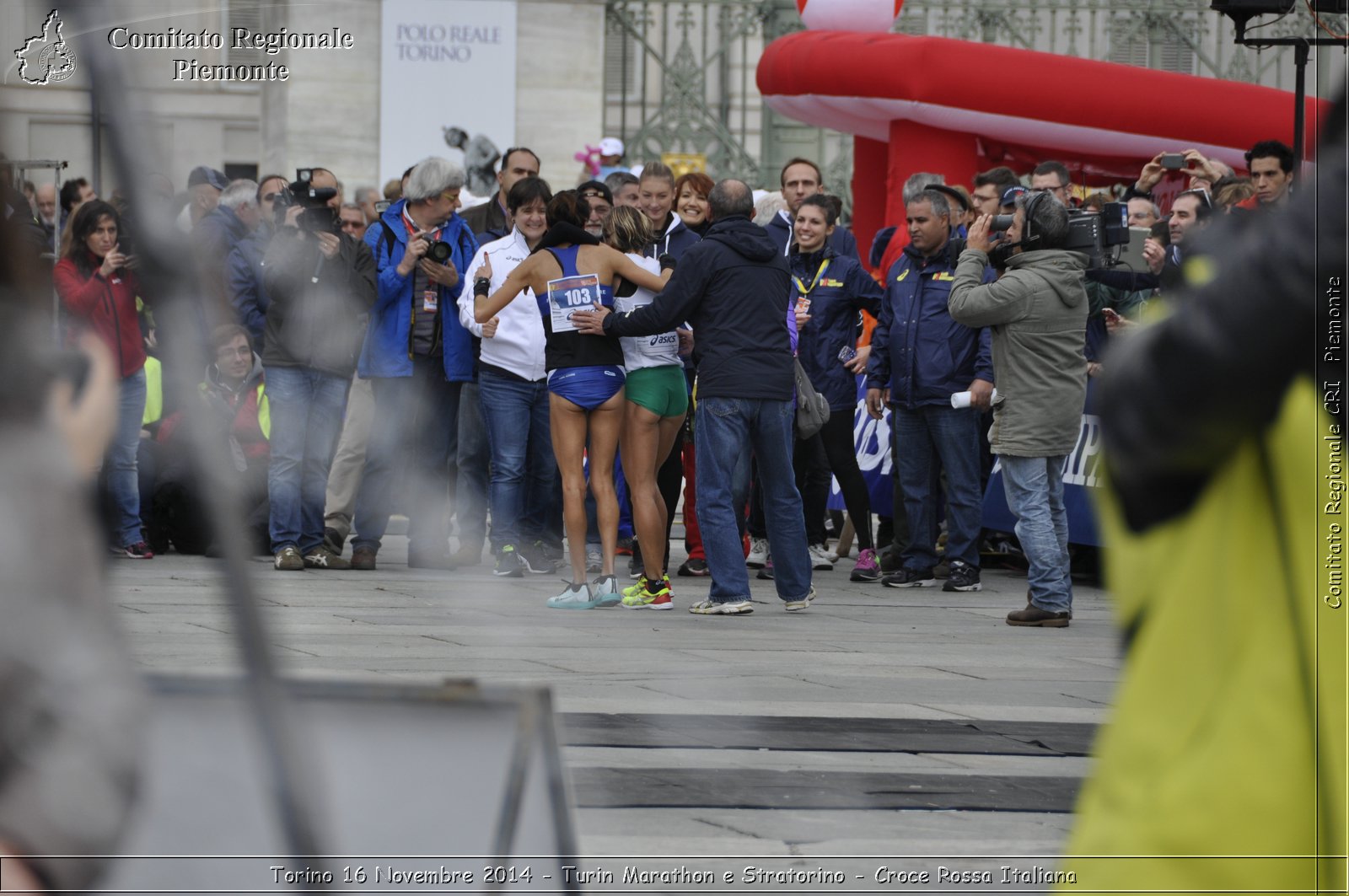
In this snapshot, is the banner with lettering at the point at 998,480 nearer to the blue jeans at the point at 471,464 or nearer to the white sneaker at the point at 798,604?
the white sneaker at the point at 798,604

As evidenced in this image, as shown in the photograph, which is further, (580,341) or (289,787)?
(580,341)

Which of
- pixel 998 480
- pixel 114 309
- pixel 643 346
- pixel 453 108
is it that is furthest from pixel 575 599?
pixel 453 108

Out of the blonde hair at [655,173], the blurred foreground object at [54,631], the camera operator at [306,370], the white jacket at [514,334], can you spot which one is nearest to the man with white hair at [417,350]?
the camera operator at [306,370]

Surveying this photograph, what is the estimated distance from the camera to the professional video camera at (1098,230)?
25.3 ft

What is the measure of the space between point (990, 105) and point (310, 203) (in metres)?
7.20

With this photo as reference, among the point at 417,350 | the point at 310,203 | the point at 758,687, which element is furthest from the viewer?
the point at 417,350

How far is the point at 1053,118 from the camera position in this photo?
14188 mm

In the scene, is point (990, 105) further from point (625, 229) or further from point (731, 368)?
point (731, 368)

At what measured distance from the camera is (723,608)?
7738mm

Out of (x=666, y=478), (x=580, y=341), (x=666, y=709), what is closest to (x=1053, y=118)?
(x=666, y=478)

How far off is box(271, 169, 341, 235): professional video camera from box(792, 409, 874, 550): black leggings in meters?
2.65

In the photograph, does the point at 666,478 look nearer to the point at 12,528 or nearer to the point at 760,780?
the point at 760,780

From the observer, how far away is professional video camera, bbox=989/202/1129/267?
7703mm

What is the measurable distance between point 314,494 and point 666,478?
5.74 feet
